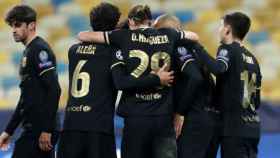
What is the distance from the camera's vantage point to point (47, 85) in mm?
4797

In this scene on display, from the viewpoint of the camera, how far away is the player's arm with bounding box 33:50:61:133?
4797 mm

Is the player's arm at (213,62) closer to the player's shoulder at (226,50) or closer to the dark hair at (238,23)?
the player's shoulder at (226,50)

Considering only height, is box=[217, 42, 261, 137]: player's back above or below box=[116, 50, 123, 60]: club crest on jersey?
below

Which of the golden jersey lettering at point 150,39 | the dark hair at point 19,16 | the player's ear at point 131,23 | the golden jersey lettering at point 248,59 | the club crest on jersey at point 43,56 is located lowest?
the golden jersey lettering at point 248,59

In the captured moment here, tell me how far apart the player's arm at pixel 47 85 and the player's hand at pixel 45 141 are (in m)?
0.03

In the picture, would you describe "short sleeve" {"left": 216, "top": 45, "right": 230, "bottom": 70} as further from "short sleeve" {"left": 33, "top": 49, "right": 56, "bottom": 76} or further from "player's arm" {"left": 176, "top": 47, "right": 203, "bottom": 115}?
"short sleeve" {"left": 33, "top": 49, "right": 56, "bottom": 76}

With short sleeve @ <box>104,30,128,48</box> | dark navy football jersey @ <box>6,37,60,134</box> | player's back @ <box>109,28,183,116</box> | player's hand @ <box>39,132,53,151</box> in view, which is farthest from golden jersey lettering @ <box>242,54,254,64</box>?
player's hand @ <box>39,132,53,151</box>

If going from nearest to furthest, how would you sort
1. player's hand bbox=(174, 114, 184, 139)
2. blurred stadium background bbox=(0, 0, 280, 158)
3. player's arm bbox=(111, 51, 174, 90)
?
player's arm bbox=(111, 51, 174, 90)
player's hand bbox=(174, 114, 184, 139)
blurred stadium background bbox=(0, 0, 280, 158)

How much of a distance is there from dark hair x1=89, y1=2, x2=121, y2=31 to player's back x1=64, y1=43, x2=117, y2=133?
0.13 metres

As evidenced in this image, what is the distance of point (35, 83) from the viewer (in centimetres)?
482

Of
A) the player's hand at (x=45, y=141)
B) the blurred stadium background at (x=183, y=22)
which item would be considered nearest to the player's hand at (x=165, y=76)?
the player's hand at (x=45, y=141)

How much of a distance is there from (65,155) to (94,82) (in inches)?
19.6

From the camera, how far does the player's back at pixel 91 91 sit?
468 centimetres

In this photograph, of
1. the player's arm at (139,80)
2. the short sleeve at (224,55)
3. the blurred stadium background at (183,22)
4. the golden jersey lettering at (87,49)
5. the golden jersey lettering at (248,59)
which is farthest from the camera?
the blurred stadium background at (183,22)
